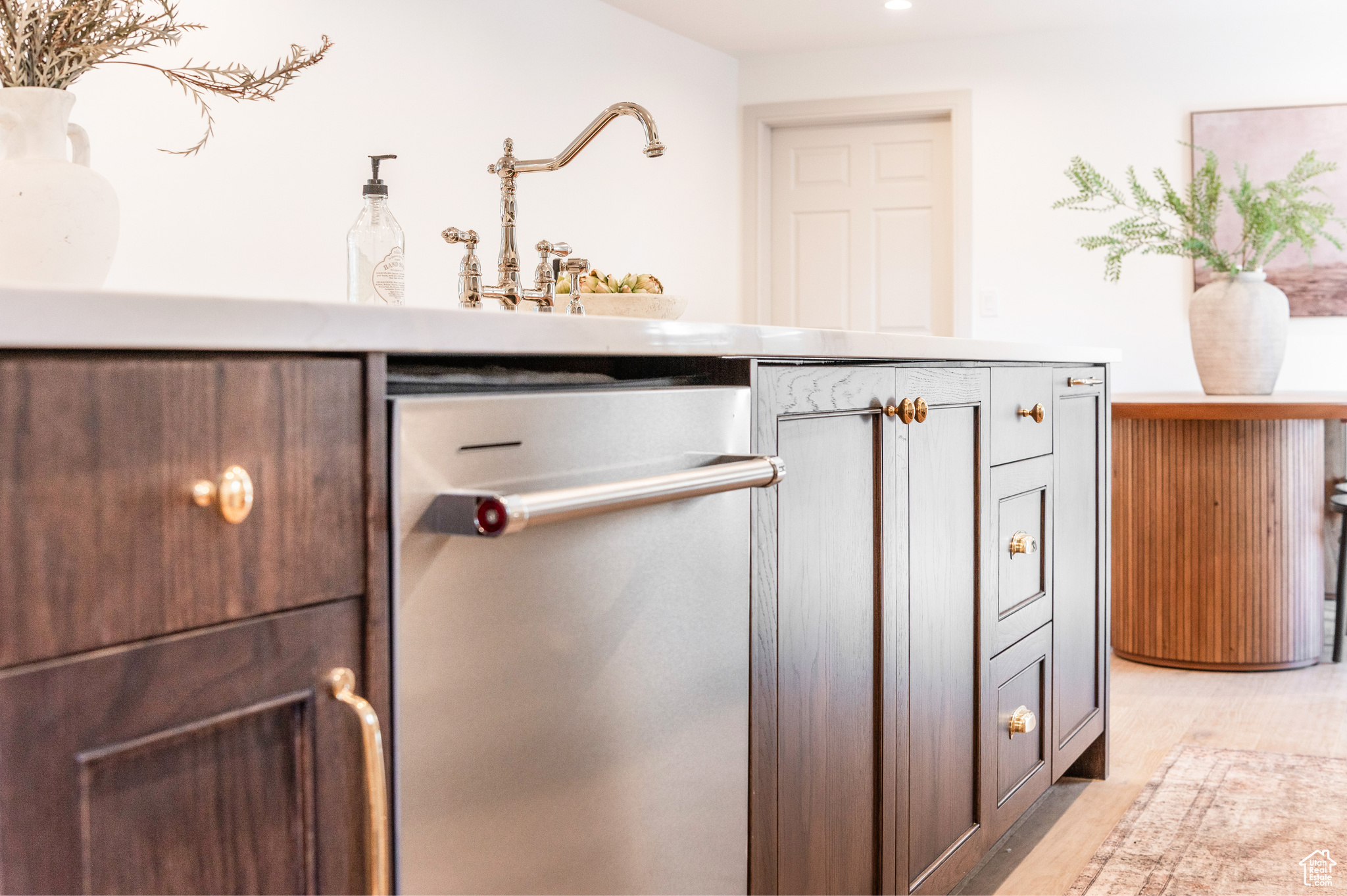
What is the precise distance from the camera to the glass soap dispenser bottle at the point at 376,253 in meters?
1.56

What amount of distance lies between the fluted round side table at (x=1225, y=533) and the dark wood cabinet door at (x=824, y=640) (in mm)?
2066

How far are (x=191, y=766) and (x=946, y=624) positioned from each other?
1.14m

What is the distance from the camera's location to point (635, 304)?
1.62m

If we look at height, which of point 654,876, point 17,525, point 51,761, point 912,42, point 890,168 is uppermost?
point 912,42

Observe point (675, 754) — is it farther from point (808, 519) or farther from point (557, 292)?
point (557, 292)

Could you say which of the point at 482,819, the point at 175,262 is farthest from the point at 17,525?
the point at 175,262

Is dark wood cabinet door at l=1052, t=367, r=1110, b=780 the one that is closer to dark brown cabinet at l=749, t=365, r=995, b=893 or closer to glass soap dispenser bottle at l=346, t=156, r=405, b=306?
dark brown cabinet at l=749, t=365, r=995, b=893

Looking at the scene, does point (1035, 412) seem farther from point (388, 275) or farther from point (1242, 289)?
point (1242, 289)

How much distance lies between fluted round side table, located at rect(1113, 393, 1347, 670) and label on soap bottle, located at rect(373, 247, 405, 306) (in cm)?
226

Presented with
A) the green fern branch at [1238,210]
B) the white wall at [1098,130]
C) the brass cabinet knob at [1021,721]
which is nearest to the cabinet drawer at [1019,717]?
the brass cabinet knob at [1021,721]

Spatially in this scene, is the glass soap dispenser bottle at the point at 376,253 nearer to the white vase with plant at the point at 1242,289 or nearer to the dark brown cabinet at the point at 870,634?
the dark brown cabinet at the point at 870,634

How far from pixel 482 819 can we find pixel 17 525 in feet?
1.20

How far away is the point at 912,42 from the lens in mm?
4832

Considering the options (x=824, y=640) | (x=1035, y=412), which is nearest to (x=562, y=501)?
(x=824, y=640)
